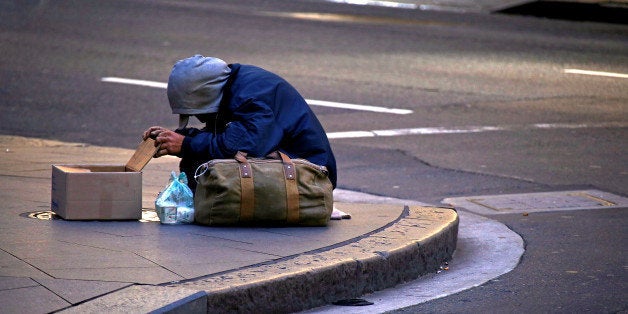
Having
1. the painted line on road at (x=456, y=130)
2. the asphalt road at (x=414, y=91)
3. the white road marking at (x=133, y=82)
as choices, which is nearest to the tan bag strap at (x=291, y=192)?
the asphalt road at (x=414, y=91)

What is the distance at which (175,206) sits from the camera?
6355 millimetres

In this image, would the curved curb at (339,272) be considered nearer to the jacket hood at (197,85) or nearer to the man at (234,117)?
the man at (234,117)

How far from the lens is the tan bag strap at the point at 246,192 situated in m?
6.15

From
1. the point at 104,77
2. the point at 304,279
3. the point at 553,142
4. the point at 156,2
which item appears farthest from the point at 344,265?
the point at 156,2

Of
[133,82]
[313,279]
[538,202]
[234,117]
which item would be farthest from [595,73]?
[313,279]

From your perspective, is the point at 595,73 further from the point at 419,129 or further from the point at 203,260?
the point at 203,260

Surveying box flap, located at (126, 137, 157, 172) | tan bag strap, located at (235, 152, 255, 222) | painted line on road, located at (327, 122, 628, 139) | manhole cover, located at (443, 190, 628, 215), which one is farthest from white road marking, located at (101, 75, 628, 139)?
tan bag strap, located at (235, 152, 255, 222)

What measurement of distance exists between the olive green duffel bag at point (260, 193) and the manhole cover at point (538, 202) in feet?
6.05

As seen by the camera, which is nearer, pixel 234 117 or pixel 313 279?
pixel 313 279

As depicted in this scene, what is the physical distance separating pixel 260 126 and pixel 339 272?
1177 millimetres

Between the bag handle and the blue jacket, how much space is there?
108mm

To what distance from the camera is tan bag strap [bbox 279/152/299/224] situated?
20.4 ft

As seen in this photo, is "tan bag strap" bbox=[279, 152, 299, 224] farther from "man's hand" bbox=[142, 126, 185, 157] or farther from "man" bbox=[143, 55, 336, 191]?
"man's hand" bbox=[142, 126, 185, 157]

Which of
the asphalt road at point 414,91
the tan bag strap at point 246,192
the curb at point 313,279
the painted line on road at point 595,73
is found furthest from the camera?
the painted line on road at point 595,73
